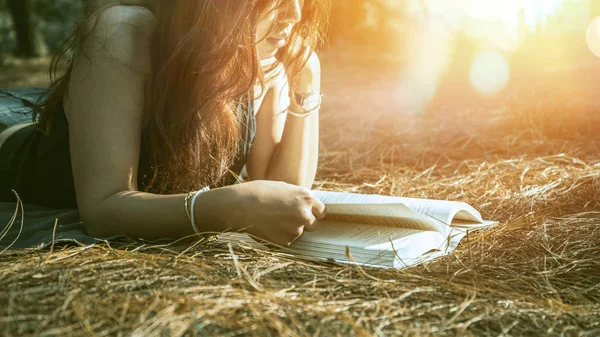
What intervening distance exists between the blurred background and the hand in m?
1.87

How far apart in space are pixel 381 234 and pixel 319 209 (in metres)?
0.16

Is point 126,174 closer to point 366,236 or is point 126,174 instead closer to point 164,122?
point 164,122

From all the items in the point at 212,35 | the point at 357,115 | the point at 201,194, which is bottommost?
the point at 357,115

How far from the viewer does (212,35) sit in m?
1.60

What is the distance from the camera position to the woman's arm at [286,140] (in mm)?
2184

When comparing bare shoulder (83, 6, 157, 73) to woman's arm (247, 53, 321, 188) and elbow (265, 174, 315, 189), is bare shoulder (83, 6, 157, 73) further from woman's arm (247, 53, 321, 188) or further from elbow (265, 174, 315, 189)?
elbow (265, 174, 315, 189)

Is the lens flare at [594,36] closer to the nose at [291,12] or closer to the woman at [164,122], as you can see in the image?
the woman at [164,122]

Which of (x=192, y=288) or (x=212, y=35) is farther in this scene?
(x=212, y=35)

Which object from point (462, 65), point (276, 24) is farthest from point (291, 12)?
point (462, 65)

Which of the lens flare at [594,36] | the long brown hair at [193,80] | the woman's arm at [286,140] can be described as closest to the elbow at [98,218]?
the long brown hair at [193,80]

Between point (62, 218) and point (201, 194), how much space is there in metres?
0.47

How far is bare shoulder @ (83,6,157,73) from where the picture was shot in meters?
1.56

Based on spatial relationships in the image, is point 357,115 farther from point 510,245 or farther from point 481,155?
point 510,245

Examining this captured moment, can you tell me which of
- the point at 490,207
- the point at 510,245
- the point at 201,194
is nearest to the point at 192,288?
the point at 201,194
